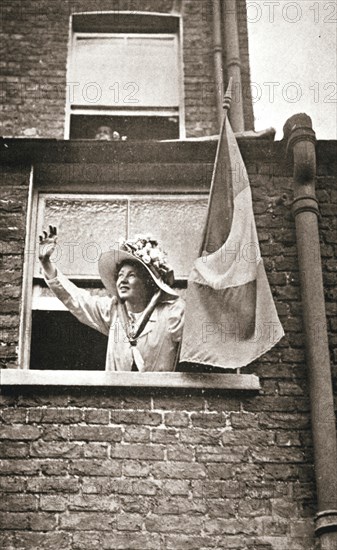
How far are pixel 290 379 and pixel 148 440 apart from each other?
1225 mm

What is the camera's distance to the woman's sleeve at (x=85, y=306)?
8.31 meters

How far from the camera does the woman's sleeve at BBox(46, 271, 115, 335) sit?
831 centimetres

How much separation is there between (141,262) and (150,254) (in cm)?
10

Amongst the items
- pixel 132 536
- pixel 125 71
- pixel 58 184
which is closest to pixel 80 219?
pixel 58 184

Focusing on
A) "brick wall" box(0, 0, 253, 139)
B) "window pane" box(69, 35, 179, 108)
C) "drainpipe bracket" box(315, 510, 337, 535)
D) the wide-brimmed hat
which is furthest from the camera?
"window pane" box(69, 35, 179, 108)

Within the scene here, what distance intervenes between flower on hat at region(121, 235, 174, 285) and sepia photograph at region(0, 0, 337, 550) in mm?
18

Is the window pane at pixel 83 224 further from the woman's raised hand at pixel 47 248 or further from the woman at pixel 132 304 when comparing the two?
the woman's raised hand at pixel 47 248

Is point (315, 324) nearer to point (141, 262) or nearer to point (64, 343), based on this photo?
point (141, 262)

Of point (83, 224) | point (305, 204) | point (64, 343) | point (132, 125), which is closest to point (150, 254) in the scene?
point (83, 224)

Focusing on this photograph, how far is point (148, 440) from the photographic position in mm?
7645

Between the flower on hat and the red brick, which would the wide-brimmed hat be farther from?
the red brick

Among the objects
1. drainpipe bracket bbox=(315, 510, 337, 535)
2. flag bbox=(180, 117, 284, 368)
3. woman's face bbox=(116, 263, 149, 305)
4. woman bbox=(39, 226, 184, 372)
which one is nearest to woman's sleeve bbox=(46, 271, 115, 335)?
woman bbox=(39, 226, 184, 372)

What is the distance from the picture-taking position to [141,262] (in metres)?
8.36

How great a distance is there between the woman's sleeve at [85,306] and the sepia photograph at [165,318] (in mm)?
12
